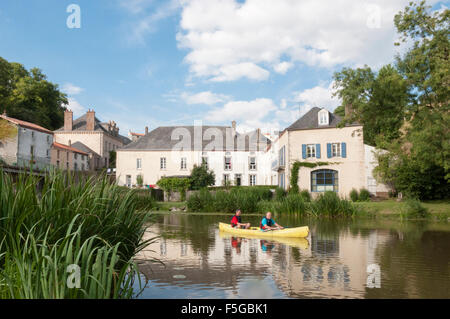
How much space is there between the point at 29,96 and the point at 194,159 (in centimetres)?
2864

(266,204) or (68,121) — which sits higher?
(68,121)

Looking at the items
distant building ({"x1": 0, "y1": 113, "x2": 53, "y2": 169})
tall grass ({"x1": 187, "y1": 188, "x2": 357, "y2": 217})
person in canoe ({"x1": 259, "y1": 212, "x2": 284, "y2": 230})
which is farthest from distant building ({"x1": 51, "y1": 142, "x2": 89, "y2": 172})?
person in canoe ({"x1": 259, "y1": 212, "x2": 284, "y2": 230})

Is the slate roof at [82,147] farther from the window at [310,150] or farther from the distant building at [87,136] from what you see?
the window at [310,150]

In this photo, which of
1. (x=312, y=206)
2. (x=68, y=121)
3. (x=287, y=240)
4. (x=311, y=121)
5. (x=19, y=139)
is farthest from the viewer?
(x=68, y=121)

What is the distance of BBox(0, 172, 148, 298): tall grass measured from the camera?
388cm

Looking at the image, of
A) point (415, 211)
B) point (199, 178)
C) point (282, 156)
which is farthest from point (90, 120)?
point (415, 211)

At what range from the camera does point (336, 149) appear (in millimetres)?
33375

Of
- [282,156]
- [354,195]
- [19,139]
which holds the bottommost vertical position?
[354,195]

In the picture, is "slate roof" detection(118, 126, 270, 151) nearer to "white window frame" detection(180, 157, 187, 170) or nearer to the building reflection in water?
"white window frame" detection(180, 157, 187, 170)

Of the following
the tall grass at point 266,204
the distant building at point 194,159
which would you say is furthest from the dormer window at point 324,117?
the distant building at point 194,159

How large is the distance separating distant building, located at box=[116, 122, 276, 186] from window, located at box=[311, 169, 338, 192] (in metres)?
13.2

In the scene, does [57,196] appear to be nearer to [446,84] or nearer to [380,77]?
[446,84]

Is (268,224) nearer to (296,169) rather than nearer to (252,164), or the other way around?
(296,169)
